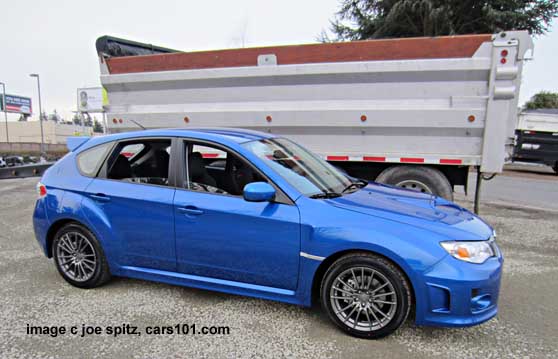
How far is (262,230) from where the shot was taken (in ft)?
9.23

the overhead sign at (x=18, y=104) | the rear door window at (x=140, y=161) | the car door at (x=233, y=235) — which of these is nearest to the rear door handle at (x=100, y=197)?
the rear door window at (x=140, y=161)

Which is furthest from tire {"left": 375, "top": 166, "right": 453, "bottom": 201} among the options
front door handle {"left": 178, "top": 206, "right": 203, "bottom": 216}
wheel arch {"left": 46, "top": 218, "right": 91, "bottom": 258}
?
wheel arch {"left": 46, "top": 218, "right": 91, "bottom": 258}

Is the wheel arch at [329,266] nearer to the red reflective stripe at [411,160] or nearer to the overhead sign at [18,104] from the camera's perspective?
the red reflective stripe at [411,160]

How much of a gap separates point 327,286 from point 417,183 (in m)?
3.28

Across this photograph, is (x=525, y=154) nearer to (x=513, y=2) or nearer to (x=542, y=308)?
(x=513, y=2)

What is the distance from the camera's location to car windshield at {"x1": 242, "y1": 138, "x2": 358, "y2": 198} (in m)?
2.99

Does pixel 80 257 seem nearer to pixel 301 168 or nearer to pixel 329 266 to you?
pixel 301 168

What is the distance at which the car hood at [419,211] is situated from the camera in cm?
261

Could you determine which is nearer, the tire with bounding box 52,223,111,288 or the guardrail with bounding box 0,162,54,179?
the tire with bounding box 52,223,111,288

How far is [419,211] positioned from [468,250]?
1.46 feet

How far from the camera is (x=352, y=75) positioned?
17.5 ft

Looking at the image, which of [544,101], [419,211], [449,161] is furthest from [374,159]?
[544,101]

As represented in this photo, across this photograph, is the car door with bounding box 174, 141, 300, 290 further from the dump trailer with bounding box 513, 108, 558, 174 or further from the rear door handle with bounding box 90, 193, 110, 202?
the dump trailer with bounding box 513, 108, 558, 174

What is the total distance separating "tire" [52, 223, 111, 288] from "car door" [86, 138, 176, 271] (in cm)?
26
